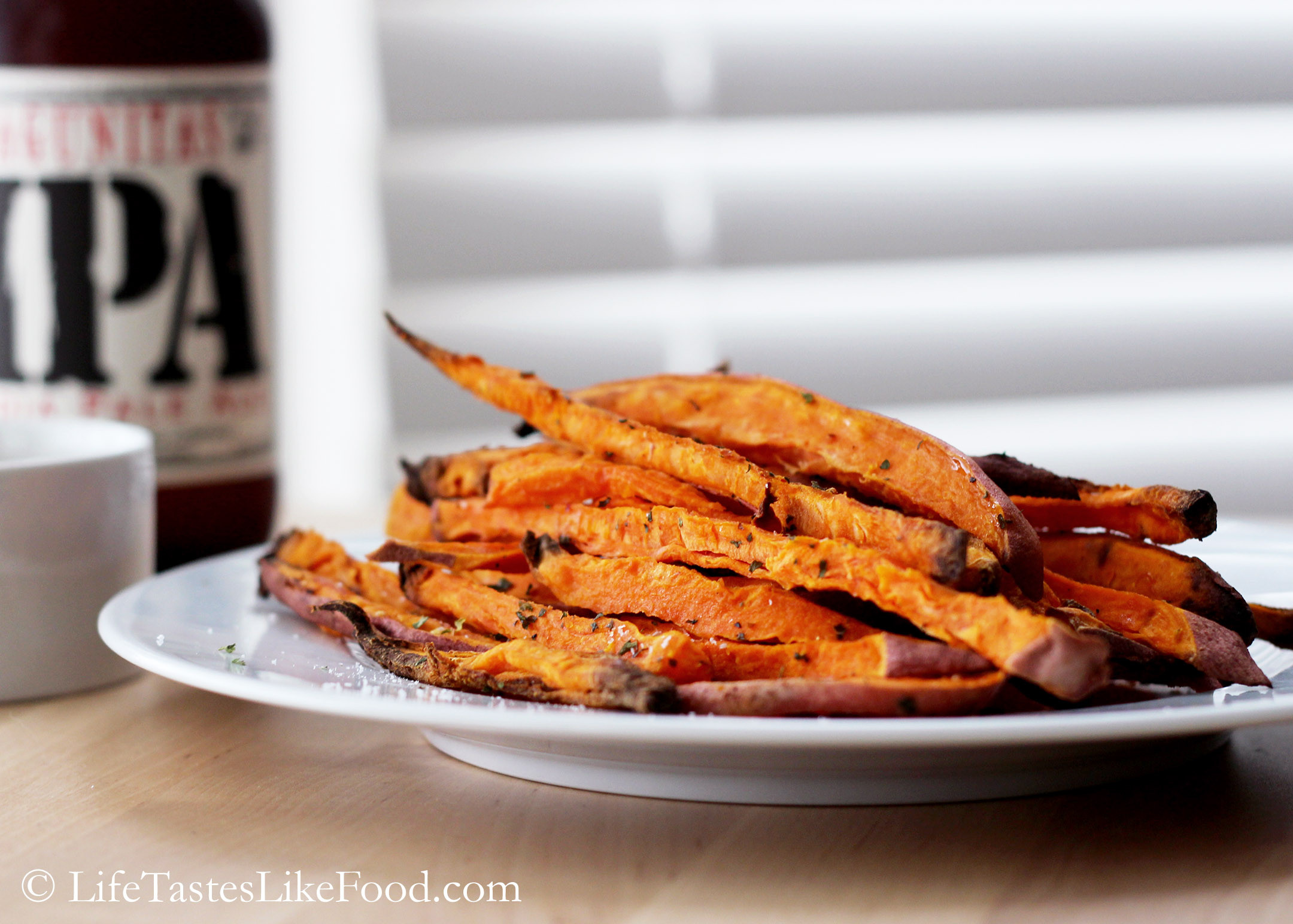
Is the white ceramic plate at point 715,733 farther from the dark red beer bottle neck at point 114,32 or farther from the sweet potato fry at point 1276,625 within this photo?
the dark red beer bottle neck at point 114,32

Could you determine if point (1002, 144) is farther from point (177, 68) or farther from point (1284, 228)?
point (177, 68)

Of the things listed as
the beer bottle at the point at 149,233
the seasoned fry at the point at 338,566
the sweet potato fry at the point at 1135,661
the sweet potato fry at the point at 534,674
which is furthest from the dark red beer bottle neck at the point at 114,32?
the sweet potato fry at the point at 1135,661

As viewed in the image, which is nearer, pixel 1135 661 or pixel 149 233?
pixel 1135 661

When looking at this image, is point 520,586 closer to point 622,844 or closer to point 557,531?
point 557,531

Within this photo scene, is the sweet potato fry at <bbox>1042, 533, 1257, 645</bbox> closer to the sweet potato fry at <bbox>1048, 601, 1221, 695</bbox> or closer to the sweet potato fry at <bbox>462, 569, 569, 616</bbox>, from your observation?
the sweet potato fry at <bbox>1048, 601, 1221, 695</bbox>

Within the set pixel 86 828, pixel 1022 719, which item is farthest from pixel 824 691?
Result: pixel 86 828

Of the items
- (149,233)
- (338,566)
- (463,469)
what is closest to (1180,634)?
(463,469)
